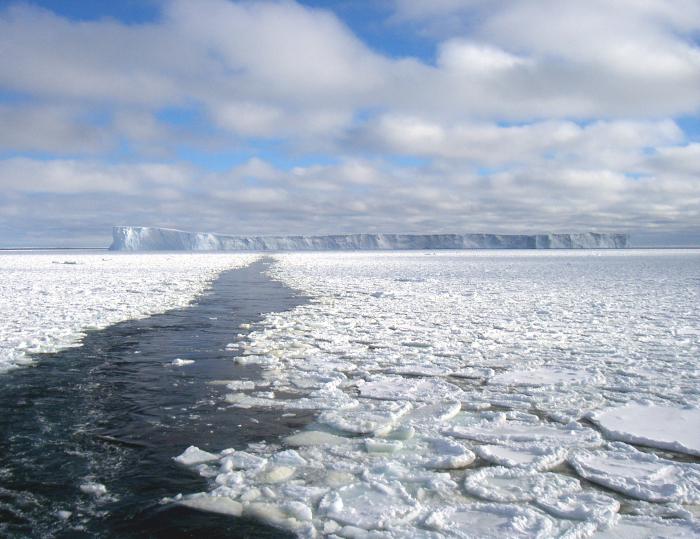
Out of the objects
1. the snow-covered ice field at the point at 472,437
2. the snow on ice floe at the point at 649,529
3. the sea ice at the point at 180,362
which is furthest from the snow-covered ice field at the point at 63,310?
the snow on ice floe at the point at 649,529

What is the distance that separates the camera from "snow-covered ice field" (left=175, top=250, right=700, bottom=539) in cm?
303

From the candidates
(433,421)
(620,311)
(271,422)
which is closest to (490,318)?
(620,311)

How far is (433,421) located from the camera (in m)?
4.64

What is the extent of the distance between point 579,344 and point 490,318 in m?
2.88

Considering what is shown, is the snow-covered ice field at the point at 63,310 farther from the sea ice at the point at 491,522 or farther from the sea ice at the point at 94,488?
the sea ice at the point at 491,522

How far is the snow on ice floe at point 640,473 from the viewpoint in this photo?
10.7 feet

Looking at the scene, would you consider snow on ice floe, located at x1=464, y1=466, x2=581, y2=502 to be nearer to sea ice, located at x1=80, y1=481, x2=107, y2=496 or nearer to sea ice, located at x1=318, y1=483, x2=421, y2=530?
sea ice, located at x1=318, y1=483, x2=421, y2=530

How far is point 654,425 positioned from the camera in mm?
4520

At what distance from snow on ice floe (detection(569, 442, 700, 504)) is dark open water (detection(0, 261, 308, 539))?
2.20 metres

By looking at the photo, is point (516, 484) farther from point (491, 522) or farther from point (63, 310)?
point (63, 310)

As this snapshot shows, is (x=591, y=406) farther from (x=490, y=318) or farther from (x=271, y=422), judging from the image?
(x=490, y=318)

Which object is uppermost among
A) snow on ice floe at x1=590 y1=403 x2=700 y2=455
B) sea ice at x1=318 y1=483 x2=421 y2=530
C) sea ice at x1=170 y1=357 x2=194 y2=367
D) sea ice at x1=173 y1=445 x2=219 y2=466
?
sea ice at x1=170 y1=357 x2=194 y2=367

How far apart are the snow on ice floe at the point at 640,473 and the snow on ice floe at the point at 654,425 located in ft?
0.93

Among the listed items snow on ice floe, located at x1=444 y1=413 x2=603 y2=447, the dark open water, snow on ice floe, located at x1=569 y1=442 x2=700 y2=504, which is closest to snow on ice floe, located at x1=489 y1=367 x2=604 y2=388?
snow on ice floe, located at x1=444 y1=413 x2=603 y2=447
